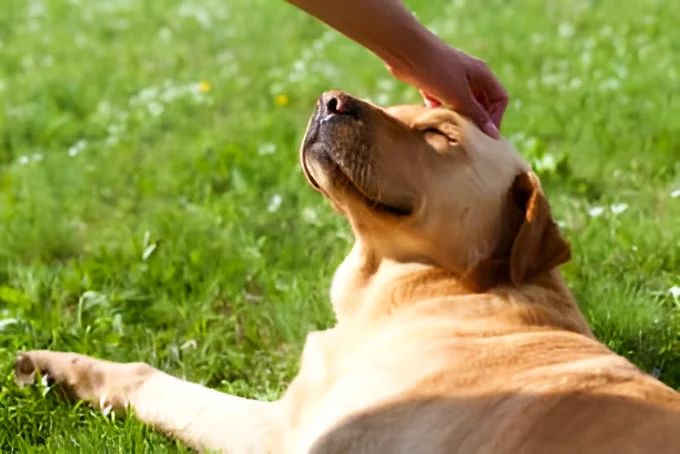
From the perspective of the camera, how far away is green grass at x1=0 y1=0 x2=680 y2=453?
328 centimetres

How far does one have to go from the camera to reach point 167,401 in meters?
2.83

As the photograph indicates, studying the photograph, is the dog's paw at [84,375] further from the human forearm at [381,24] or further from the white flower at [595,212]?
the white flower at [595,212]

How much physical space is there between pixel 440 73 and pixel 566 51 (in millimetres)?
4076

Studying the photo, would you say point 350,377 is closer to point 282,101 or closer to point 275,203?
point 275,203

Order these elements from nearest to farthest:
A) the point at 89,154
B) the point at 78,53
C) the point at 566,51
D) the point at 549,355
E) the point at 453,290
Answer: the point at 549,355, the point at 453,290, the point at 89,154, the point at 566,51, the point at 78,53

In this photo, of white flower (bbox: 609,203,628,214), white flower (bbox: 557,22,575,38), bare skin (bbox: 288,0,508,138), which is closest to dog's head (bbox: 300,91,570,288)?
bare skin (bbox: 288,0,508,138)

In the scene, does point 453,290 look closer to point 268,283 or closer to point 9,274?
point 268,283

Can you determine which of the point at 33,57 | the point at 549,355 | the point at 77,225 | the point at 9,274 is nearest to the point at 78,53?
the point at 33,57

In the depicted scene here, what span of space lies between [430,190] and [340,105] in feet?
1.18

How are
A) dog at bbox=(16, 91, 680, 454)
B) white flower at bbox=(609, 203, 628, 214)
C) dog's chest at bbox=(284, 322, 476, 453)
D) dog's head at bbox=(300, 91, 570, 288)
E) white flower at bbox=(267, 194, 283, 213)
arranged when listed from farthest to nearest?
white flower at bbox=(267, 194, 283, 213) < white flower at bbox=(609, 203, 628, 214) < dog's head at bbox=(300, 91, 570, 288) < dog's chest at bbox=(284, 322, 476, 453) < dog at bbox=(16, 91, 680, 454)

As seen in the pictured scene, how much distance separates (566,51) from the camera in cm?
662

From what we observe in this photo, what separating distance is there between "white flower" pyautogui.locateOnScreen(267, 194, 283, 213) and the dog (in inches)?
58.1

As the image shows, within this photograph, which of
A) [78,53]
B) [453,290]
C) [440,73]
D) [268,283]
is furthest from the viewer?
[78,53]

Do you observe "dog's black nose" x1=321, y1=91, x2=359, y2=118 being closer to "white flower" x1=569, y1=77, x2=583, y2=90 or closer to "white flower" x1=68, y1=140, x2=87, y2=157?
"white flower" x1=68, y1=140, x2=87, y2=157
